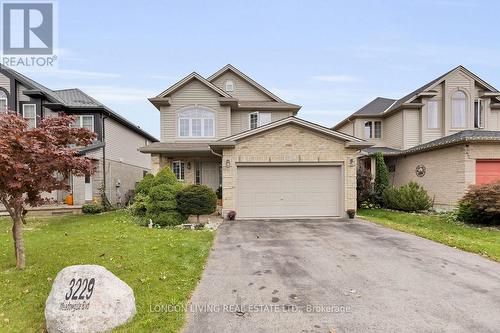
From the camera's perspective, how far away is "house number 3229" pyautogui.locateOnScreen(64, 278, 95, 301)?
153 inches

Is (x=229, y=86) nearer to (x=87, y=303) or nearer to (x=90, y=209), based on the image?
(x=90, y=209)

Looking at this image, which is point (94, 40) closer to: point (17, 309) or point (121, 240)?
point (121, 240)

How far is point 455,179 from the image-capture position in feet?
47.1

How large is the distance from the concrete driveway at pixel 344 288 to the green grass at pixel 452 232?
2.01 feet

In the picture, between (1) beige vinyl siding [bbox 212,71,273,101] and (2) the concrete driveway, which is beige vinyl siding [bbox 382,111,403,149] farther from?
(2) the concrete driveway

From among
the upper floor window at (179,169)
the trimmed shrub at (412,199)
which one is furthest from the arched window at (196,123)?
the trimmed shrub at (412,199)

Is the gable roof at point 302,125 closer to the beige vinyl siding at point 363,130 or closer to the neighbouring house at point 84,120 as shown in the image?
the neighbouring house at point 84,120

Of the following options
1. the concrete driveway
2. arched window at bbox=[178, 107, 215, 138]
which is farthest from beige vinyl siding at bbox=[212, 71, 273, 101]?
the concrete driveway

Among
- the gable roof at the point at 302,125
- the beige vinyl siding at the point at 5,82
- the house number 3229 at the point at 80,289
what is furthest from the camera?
the beige vinyl siding at the point at 5,82

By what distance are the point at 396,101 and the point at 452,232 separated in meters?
14.4

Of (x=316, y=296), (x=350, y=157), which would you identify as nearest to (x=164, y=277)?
(x=316, y=296)

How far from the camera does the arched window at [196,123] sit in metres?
17.1

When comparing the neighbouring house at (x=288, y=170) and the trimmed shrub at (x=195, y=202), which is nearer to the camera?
the trimmed shrub at (x=195, y=202)

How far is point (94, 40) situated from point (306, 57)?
41.7ft
